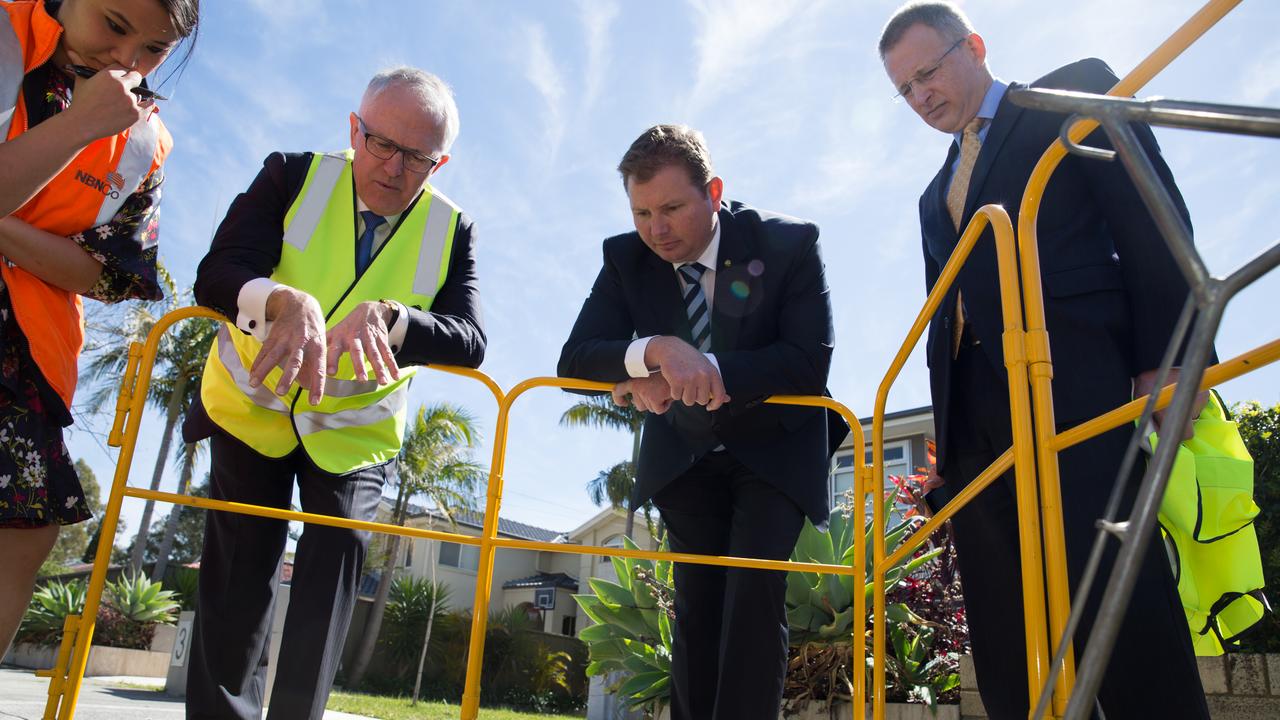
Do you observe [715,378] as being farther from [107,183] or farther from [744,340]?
[107,183]

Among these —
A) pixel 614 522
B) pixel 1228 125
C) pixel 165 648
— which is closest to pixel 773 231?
pixel 1228 125

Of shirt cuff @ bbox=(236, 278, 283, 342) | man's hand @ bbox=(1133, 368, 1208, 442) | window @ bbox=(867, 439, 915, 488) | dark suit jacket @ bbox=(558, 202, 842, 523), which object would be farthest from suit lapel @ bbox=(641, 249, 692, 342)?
window @ bbox=(867, 439, 915, 488)

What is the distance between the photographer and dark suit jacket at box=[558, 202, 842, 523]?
2.39 metres

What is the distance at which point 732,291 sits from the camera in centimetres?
260

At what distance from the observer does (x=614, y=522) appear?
114 feet

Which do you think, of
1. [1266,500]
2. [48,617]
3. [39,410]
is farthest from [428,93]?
[48,617]

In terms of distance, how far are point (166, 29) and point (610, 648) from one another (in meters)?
4.60

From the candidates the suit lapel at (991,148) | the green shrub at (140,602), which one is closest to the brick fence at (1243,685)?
the suit lapel at (991,148)

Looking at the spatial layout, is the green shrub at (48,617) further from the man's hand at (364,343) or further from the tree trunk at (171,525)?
the man's hand at (364,343)

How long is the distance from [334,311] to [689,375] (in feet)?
3.10

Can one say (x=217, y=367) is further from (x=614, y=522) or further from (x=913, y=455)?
(x=614, y=522)

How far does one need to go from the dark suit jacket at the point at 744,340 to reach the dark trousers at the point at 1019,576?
40 cm

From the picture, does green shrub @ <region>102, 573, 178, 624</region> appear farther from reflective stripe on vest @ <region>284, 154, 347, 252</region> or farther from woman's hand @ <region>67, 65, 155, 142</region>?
woman's hand @ <region>67, 65, 155, 142</region>

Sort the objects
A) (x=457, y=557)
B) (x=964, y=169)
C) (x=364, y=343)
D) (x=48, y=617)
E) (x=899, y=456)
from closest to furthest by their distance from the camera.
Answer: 1. (x=364, y=343)
2. (x=964, y=169)
3. (x=48, y=617)
4. (x=899, y=456)
5. (x=457, y=557)
